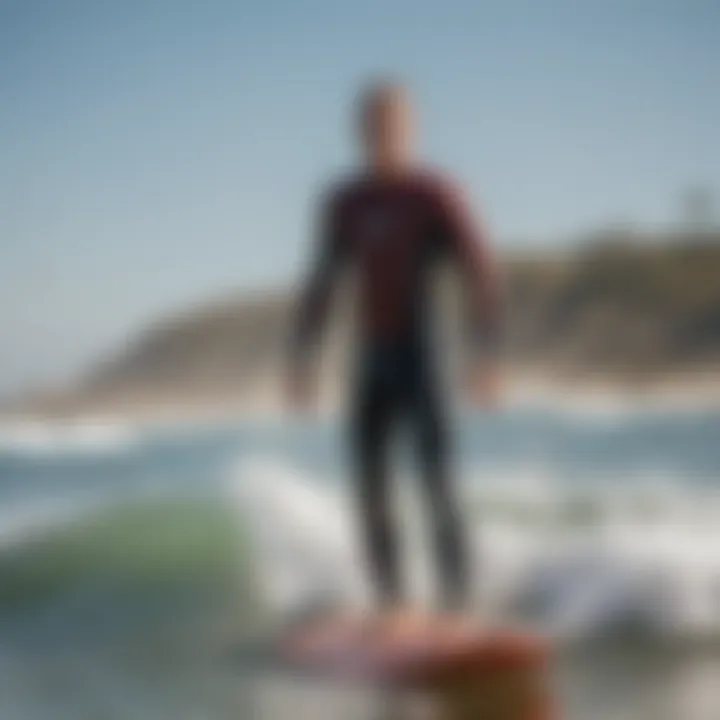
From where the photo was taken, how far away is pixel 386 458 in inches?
59.6

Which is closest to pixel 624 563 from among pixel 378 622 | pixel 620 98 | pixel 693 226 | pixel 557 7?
pixel 378 622

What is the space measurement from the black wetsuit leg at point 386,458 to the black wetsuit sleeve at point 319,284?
7 centimetres

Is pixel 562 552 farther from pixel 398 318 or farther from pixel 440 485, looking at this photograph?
pixel 398 318

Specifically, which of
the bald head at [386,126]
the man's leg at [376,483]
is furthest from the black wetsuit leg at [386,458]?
the bald head at [386,126]

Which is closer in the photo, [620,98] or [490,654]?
[490,654]

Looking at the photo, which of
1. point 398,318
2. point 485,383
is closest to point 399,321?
point 398,318

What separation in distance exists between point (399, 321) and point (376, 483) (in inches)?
6.9

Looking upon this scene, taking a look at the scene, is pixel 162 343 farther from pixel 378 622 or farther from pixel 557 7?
pixel 557 7

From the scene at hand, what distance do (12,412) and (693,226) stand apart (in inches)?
31.2

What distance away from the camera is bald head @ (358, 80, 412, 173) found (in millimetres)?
1513

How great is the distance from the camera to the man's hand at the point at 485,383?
4.90 feet

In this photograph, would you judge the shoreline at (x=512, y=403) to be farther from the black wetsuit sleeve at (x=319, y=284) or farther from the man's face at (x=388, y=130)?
the man's face at (x=388, y=130)

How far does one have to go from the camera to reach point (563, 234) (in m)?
1.54

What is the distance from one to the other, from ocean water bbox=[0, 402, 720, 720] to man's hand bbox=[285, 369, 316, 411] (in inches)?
1.0
